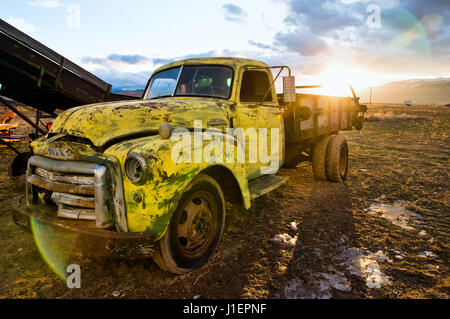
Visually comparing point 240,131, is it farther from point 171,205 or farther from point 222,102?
point 171,205

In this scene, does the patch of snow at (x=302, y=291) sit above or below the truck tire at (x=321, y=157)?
below

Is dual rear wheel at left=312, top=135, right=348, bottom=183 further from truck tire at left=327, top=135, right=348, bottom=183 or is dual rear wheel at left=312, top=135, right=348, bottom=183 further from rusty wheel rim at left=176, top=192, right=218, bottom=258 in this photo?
rusty wheel rim at left=176, top=192, right=218, bottom=258

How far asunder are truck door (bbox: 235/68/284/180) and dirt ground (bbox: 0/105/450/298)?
2.71 ft

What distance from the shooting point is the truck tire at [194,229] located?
7.82ft

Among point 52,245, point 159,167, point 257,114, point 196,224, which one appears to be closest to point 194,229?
point 196,224

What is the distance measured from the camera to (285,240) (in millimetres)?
3275

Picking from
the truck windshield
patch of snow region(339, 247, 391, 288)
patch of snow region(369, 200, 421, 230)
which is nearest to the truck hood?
the truck windshield

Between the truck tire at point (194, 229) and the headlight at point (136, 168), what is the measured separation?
0.46 meters

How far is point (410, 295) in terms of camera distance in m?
2.25

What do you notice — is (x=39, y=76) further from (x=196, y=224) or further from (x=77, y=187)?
(x=196, y=224)

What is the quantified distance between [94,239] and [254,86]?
9.71 ft

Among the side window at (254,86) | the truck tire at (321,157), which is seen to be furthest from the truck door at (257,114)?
the truck tire at (321,157)

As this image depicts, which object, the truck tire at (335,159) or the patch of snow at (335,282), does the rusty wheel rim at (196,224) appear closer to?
the patch of snow at (335,282)
